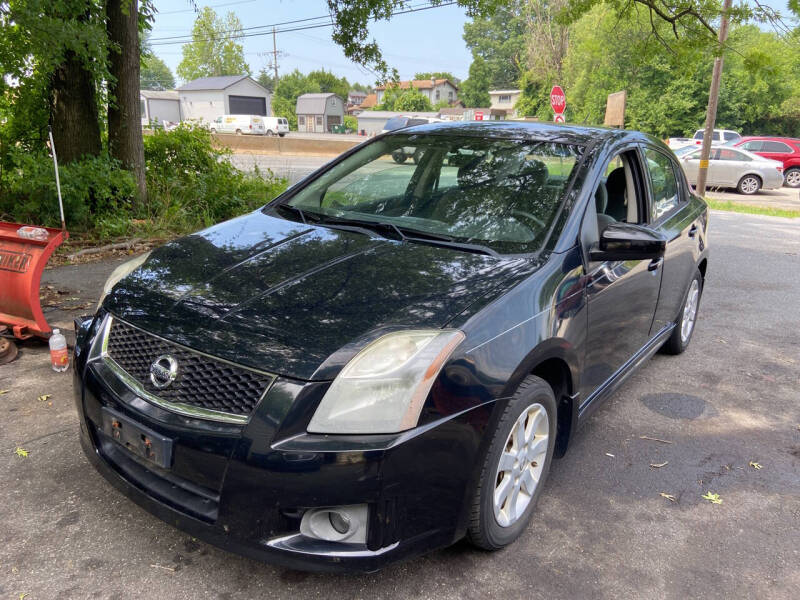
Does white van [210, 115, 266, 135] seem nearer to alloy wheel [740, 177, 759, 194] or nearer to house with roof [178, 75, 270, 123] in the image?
house with roof [178, 75, 270, 123]

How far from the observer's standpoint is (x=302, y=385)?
1.99 meters

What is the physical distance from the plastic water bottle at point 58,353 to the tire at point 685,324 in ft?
13.8

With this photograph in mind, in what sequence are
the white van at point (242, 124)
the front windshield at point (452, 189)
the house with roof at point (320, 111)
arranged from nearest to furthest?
the front windshield at point (452, 189) < the white van at point (242, 124) < the house with roof at point (320, 111)

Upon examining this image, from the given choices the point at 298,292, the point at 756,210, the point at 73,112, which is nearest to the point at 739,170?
the point at 756,210

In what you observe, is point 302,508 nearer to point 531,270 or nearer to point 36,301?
point 531,270

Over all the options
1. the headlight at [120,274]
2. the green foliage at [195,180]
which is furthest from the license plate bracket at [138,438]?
the green foliage at [195,180]

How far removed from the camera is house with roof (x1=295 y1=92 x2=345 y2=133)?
89875 mm

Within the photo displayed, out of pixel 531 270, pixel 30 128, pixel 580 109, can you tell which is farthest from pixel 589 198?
pixel 580 109

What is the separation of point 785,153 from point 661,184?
21830 millimetres

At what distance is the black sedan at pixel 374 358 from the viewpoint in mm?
1983

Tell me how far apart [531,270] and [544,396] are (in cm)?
52

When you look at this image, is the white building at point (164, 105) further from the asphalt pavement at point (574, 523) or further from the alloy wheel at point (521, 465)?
the alloy wheel at point (521, 465)

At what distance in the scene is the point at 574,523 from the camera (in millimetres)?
2775

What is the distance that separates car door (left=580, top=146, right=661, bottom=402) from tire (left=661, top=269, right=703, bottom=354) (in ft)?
3.39
